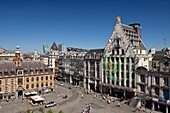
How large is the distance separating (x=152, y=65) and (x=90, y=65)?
35595mm

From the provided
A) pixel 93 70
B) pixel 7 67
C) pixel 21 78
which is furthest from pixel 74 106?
pixel 7 67

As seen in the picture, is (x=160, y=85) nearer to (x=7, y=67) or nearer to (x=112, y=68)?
(x=112, y=68)

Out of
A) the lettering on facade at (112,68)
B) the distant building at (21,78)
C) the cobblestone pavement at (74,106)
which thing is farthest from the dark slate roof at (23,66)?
the lettering on facade at (112,68)

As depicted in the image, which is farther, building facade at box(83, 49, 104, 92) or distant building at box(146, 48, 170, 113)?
building facade at box(83, 49, 104, 92)

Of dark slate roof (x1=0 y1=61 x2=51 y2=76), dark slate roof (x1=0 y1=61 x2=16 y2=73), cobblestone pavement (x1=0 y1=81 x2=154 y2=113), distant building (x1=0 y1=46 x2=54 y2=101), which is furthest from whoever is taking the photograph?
dark slate roof (x1=0 y1=61 x2=51 y2=76)

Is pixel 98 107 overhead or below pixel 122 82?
below

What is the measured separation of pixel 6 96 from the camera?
229ft

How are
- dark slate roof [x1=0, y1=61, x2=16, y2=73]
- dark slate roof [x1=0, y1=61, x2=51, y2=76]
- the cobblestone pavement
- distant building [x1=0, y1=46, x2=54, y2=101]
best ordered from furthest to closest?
1. dark slate roof [x1=0, y1=61, x2=51, y2=76]
2. dark slate roof [x1=0, y1=61, x2=16, y2=73]
3. distant building [x1=0, y1=46, x2=54, y2=101]
4. the cobblestone pavement

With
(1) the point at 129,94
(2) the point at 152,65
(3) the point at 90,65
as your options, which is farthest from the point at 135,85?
(3) the point at 90,65

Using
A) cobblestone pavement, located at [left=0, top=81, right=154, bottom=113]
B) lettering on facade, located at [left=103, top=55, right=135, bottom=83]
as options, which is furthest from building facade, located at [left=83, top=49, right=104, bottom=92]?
cobblestone pavement, located at [left=0, top=81, right=154, bottom=113]

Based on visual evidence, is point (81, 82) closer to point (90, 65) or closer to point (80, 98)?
point (90, 65)

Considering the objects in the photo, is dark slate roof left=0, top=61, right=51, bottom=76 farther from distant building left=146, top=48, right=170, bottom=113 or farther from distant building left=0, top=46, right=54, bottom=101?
distant building left=146, top=48, right=170, bottom=113

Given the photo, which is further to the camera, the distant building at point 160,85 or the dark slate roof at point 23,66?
the dark slate roof at point 23,66

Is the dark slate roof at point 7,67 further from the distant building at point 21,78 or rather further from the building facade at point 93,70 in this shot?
the building facade at point 93,70
